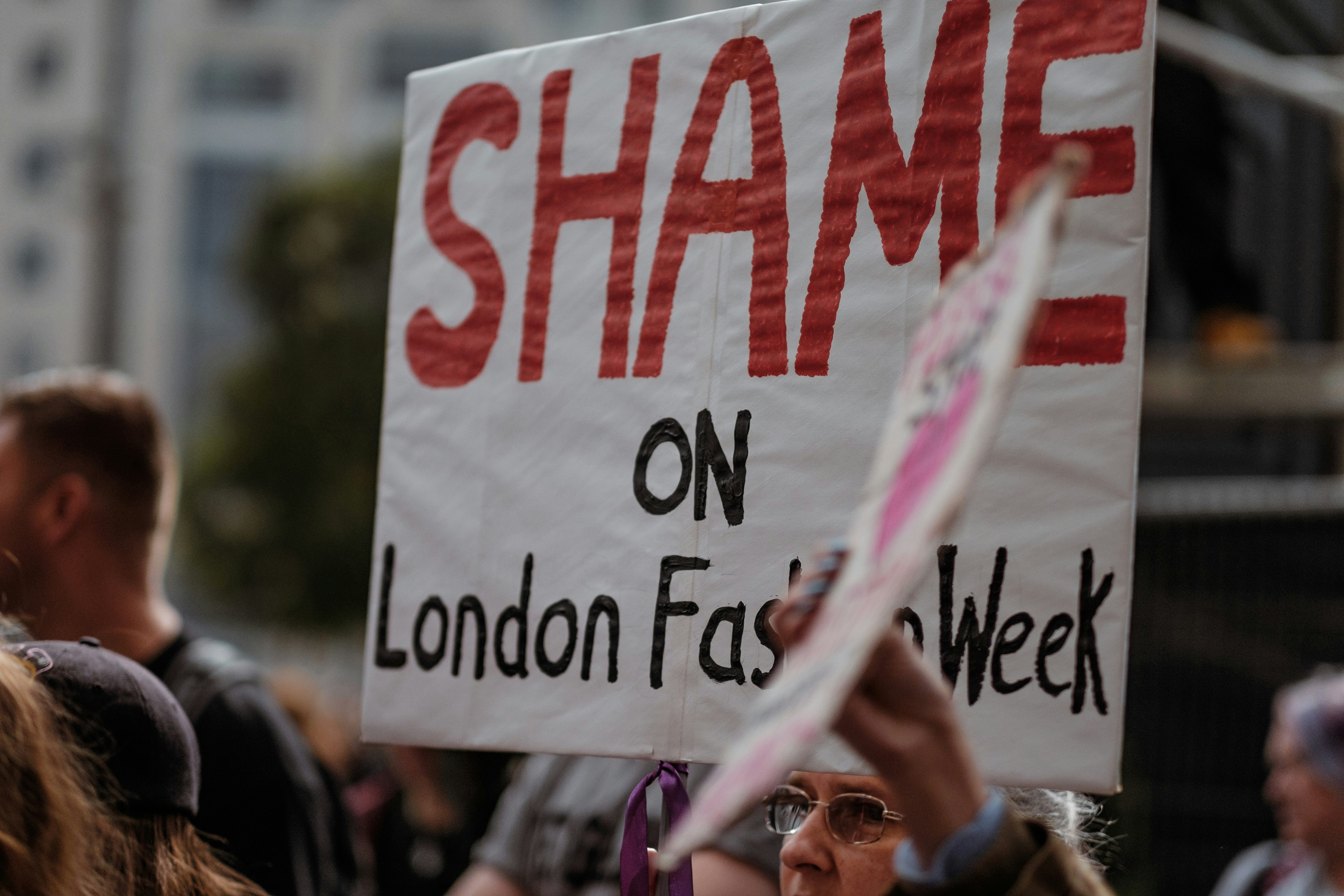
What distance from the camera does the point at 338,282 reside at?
1928 centimetres

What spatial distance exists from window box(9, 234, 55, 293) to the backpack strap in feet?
102

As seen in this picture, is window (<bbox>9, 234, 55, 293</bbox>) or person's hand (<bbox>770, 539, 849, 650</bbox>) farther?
window (<bbox>9, 234, 55, 293</bbox>)

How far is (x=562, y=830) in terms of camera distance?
296 cm

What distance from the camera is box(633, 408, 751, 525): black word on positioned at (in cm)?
182

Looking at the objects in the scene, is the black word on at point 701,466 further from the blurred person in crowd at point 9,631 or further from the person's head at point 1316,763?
the person's head at point 1316,763

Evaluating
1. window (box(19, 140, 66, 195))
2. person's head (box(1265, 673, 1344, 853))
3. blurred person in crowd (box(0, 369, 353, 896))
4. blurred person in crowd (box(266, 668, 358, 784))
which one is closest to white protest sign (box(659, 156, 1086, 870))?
blurred person in crowd (box(0, 369, 353, 896))

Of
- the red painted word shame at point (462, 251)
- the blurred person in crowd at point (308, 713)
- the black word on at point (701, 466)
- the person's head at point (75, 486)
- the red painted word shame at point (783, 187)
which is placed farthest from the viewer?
the blurred person in crowd at point (308, 713)

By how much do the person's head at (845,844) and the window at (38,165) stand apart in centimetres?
3316

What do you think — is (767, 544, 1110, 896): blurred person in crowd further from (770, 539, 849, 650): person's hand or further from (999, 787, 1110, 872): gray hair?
(999, 787, 1110, 872): gray hair

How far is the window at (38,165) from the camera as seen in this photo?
102ft

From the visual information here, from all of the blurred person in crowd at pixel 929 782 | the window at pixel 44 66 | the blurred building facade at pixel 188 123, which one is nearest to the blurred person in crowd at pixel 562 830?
the blurred person in crowd at pixel 929 782

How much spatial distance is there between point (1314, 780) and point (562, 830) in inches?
65.2

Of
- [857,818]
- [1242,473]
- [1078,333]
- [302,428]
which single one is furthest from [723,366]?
[302,428]

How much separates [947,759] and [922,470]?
0.94 feet
